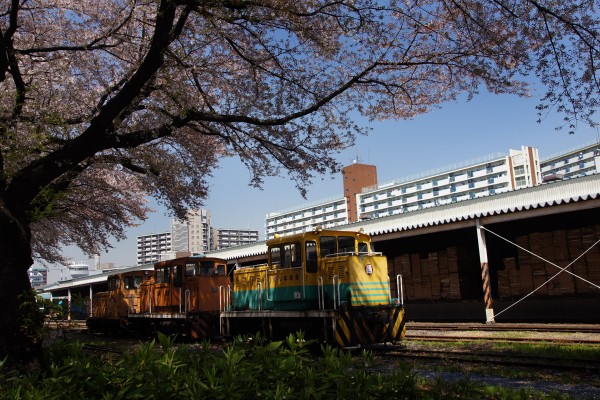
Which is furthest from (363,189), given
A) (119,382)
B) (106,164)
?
(119,382)

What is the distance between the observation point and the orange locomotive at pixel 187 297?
15477mm

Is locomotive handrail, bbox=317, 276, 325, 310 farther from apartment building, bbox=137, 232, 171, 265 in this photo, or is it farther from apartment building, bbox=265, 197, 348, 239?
apartment building, bbox=137, 232, 171, 265

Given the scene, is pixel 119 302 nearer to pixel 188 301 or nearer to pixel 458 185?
pixel 188 301

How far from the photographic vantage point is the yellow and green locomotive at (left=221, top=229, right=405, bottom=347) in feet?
36.2

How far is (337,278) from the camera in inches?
448

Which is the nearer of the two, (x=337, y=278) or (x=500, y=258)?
(x=337, y=278)

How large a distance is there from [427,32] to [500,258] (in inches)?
590

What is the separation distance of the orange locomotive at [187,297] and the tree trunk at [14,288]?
7452 mm

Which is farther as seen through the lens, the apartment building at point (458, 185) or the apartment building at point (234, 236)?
the apartment building at point (234, 236)

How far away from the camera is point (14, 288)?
792 cm

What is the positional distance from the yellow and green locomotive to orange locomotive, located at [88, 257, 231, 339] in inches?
113

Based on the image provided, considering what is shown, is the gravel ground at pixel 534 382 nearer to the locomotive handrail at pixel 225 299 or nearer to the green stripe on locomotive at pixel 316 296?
the green stripe on locomotive at pixel 316 296

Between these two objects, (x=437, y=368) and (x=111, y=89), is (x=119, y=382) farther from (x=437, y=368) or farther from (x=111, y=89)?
(x=111, y=89)

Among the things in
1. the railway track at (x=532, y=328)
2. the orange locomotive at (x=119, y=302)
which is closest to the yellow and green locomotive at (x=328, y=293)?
the railway track at (x=532, y=328)
